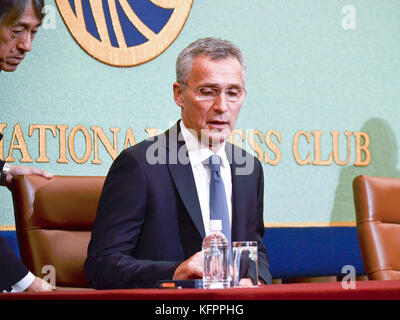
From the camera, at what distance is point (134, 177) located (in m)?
2.01

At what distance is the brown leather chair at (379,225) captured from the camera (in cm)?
240

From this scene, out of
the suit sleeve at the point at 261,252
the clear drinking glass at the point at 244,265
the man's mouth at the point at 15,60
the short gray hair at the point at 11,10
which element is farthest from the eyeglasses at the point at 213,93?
the man's mouth at the point at 15,60

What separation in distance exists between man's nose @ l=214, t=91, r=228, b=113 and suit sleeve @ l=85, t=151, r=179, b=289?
1.12 feet

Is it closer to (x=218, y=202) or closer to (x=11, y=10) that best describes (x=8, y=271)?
(x=218, y=202)

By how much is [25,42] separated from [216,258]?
1.70 meters

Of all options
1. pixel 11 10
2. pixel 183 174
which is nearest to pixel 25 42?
pixel 11 10

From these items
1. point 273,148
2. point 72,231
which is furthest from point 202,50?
point 273,148

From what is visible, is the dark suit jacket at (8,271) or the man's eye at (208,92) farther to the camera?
the man's eye at (208,92)

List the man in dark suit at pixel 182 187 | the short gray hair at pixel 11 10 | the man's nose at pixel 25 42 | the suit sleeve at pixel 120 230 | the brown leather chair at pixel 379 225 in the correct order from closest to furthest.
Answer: the suit sleeve at pixel 120 230 → the man in dark suit at pixel 182 187 → the brown leather chair at pixel 379 225 → the short gray hair at pixel 11 10 → the man's nose at pixel 25 42

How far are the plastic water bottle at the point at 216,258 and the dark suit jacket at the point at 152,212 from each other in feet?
1.29

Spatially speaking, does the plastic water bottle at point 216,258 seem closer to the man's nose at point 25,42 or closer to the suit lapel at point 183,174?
the suit lapel at point 183,174

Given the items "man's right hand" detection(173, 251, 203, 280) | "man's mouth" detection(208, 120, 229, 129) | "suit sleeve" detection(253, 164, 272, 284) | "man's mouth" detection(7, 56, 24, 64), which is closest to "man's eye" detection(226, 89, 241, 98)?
"man's mouth" detection(208, 120, 229, 129)

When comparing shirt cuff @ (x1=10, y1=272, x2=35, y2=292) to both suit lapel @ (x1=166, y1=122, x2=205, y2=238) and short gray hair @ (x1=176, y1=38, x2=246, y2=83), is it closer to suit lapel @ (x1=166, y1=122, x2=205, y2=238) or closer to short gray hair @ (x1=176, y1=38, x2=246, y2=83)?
suit lapel @ (x1=166, y1=122, x2=205, y2=238)
